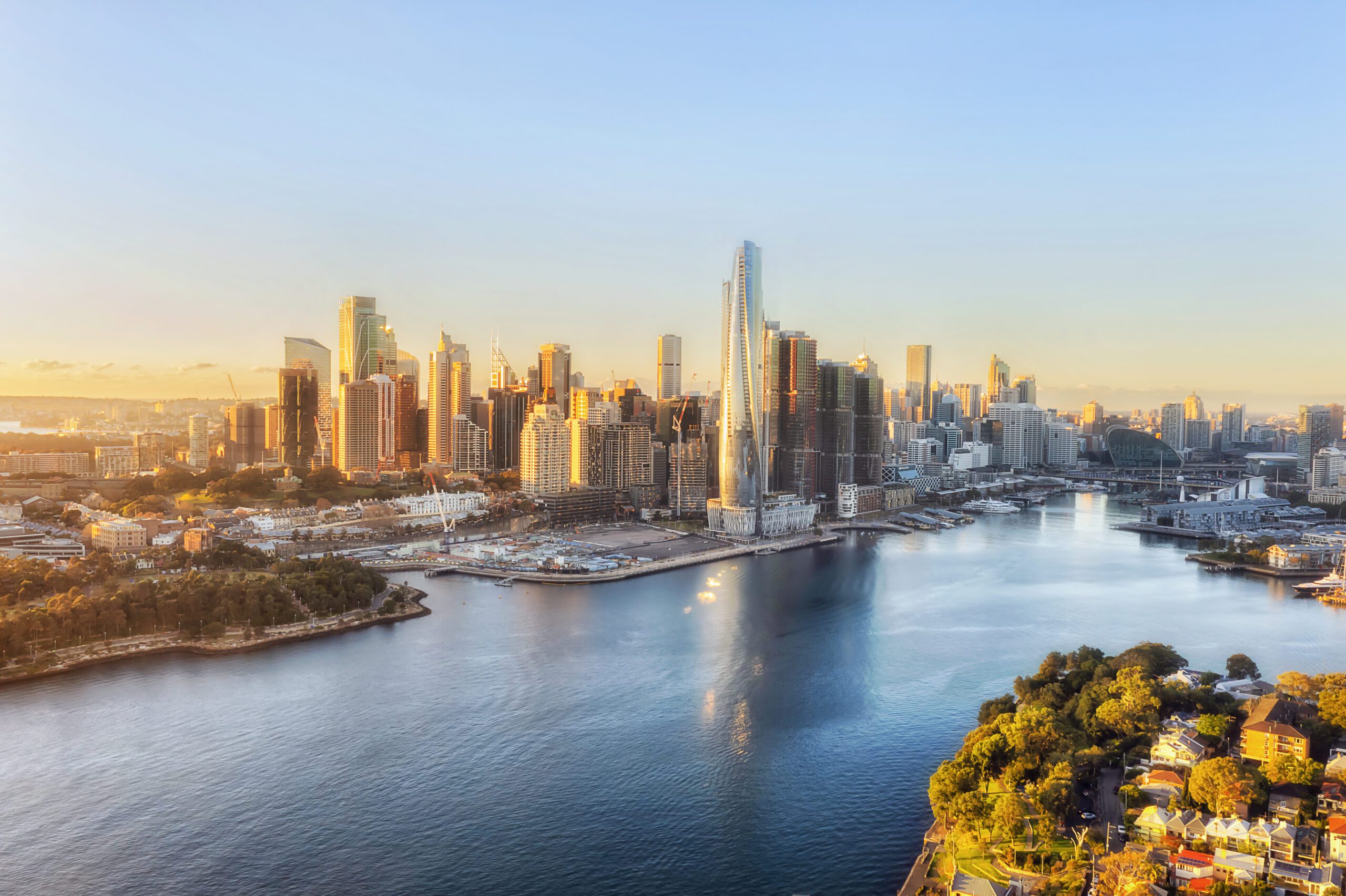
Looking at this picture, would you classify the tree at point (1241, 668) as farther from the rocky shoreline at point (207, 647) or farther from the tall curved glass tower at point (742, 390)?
the tall curved glass tower at point (742, 390)

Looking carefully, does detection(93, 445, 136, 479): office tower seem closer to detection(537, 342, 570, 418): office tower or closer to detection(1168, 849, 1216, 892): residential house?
detection(537, 342, 570, 418): office tower

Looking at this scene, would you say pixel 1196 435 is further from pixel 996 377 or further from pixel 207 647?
pixel 207 647

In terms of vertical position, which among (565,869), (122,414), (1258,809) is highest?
(122,414)

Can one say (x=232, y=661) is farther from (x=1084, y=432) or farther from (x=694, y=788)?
(x=1084, y=432)

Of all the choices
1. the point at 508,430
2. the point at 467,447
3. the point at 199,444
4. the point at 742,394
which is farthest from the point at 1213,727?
the point at 199,444

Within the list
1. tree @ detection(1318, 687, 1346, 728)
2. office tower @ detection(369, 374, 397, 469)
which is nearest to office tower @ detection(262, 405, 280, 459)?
office tower @ detection(369, 374, 397, 469)

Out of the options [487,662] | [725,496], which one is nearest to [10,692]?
[487,662]
